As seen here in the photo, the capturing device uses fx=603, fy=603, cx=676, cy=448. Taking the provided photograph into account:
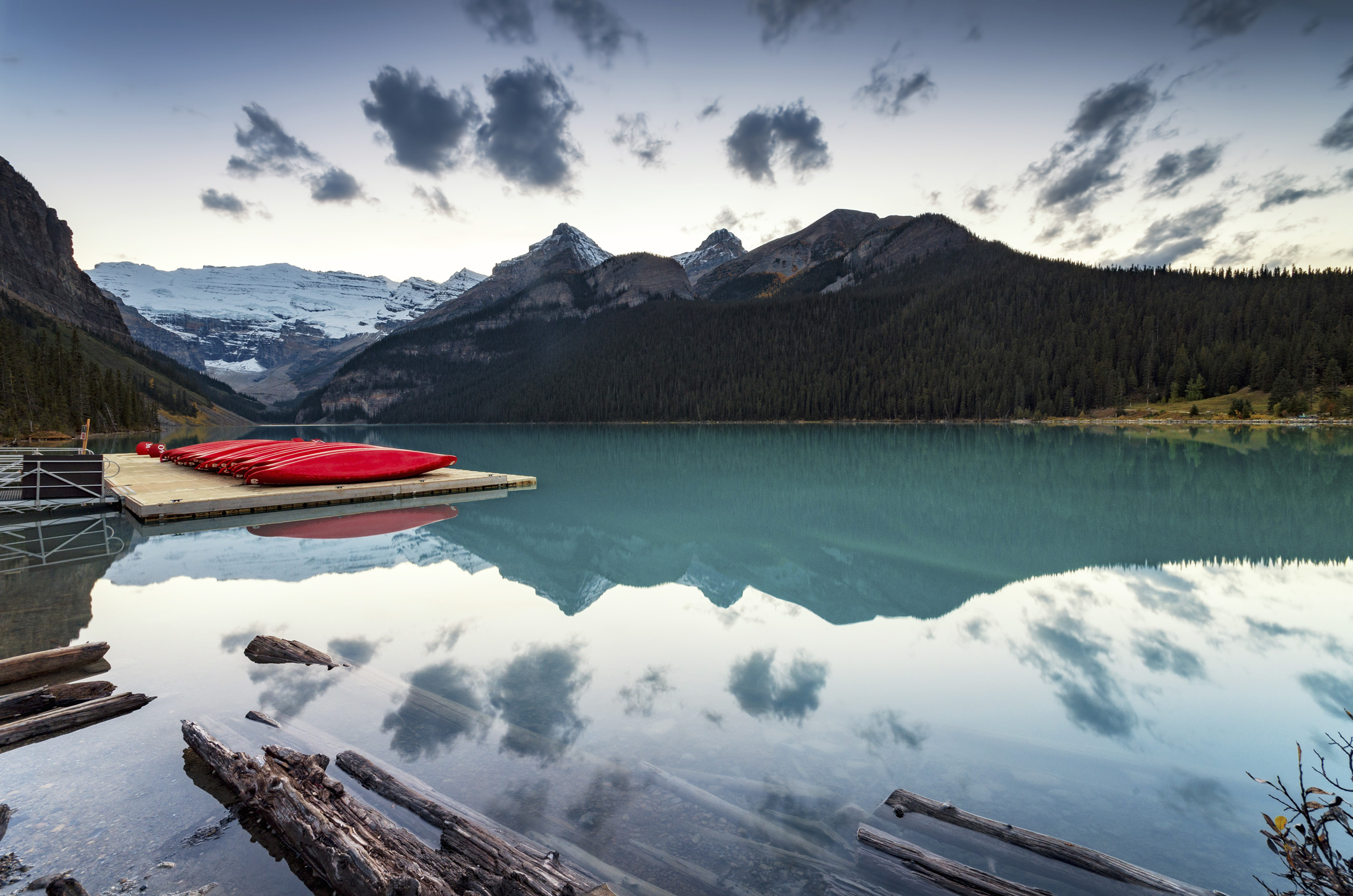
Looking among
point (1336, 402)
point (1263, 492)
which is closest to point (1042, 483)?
point (1263, 492)

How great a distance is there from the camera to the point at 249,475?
19.7 m

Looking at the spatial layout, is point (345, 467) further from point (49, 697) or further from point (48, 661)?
point (49, 697)

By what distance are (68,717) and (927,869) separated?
23.0 ft

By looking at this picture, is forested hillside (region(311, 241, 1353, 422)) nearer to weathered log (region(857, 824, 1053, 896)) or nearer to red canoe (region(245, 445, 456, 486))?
red canoe (region(245, 445, 456, 486))

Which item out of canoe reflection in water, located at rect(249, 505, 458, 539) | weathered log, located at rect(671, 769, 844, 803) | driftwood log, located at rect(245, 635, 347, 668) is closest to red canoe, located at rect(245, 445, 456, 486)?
canoe reflection in water, located at rect(249, 505, 458, 539)

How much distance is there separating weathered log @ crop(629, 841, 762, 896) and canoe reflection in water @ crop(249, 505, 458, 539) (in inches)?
503

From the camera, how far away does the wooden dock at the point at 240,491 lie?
16438 millimetres

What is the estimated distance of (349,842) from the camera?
10.7ft

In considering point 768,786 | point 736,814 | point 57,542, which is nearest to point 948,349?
point 57,542

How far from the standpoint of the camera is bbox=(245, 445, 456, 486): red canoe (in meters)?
19.5

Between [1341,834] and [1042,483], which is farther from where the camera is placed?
[1042,483]

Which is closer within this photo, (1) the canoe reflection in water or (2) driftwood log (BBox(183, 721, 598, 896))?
(2) driftwood log (BBox(183, 721, 598, 896))

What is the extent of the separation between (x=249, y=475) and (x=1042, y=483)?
2834 centimetres

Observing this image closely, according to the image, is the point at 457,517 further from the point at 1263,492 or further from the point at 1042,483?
the point at 1263,492
